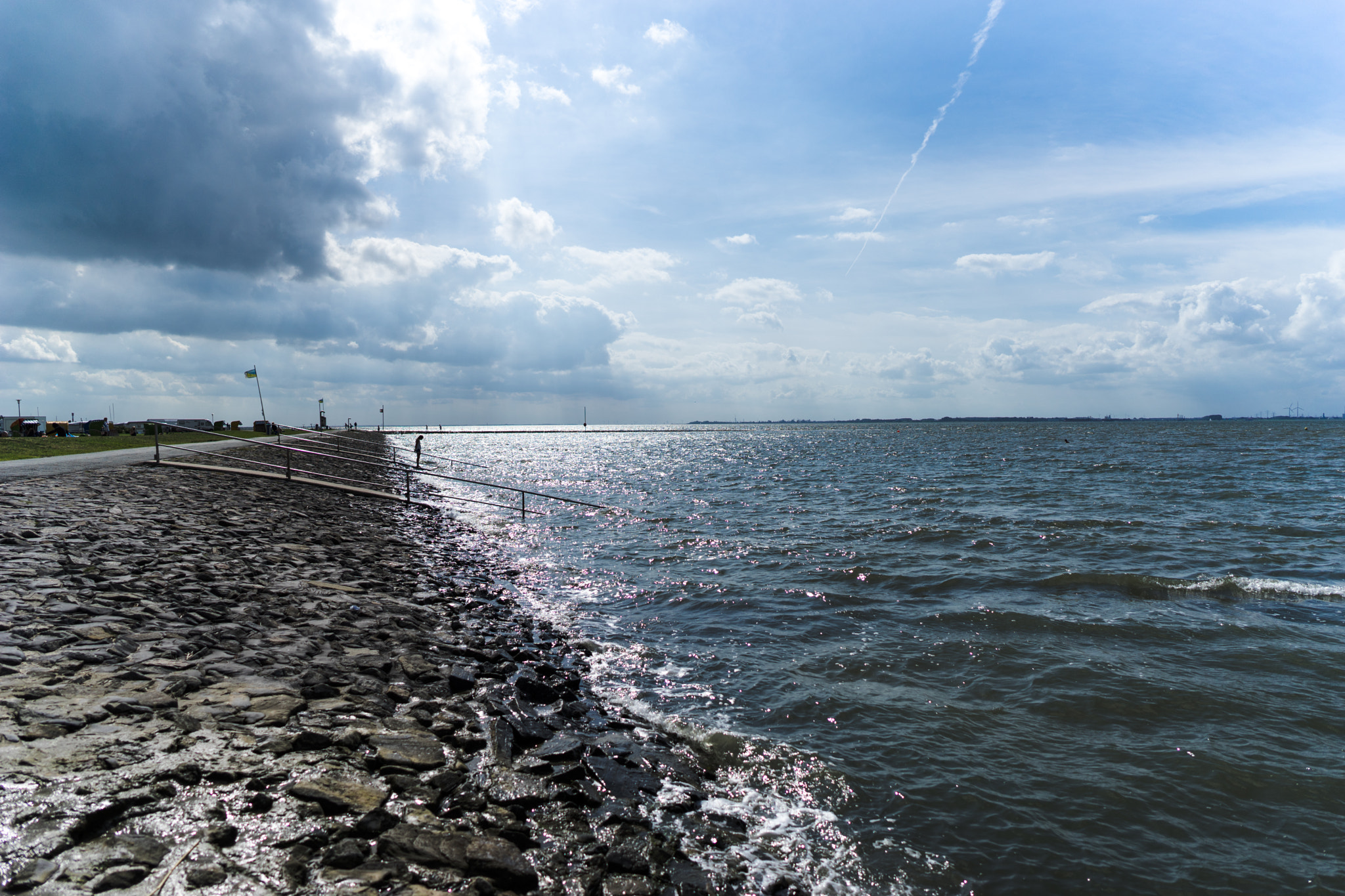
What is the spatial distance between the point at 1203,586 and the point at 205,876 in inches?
747

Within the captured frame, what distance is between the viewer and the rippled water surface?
5.70 meters

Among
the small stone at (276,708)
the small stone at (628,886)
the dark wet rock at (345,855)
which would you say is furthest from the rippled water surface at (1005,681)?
the small stone at (276,708)

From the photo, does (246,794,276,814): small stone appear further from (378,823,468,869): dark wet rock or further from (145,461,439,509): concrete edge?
(145,461,439,509): concrete edge

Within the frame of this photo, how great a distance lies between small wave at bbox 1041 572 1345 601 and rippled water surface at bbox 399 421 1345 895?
0.11m

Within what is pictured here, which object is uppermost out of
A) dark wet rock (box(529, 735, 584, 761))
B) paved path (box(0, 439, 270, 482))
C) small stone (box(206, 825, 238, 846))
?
paved path (box(0, 439, 270, 482))

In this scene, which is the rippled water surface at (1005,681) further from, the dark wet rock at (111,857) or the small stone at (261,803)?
the dark wet rock at (111,857)

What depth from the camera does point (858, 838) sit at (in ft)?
19.0

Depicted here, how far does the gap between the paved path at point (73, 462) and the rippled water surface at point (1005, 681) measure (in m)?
17.7

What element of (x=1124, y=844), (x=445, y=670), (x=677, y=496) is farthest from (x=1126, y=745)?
(x=677, y=496)

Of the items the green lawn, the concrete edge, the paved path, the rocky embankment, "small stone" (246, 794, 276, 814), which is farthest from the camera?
the green lawn

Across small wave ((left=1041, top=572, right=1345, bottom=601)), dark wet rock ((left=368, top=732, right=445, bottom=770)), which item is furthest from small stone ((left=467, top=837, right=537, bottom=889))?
small wave ((left=1041, top=572, right=1345, bottom=601))

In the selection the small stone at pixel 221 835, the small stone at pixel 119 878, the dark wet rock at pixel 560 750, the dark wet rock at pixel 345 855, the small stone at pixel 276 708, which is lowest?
the dark wet rock at pixel 560 750

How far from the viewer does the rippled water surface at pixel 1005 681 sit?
5.70 meters

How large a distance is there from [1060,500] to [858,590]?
22.3m
